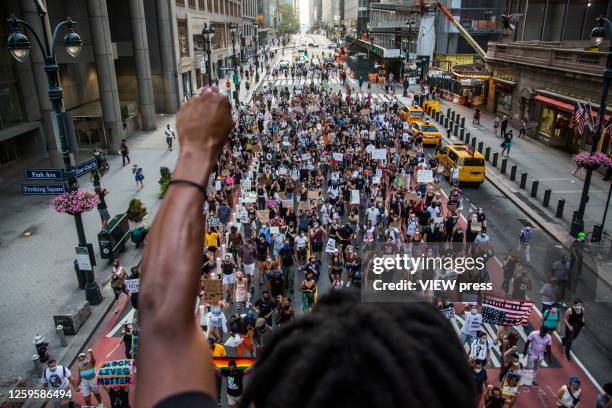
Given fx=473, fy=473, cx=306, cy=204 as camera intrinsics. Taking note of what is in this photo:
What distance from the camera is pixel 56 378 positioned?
Result: 9.95m

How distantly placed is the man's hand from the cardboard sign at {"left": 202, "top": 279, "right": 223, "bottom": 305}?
11278mm

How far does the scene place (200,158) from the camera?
173cm

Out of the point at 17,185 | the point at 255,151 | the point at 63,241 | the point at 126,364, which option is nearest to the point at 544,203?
the point at 255,151

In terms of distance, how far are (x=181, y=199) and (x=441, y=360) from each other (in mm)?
978

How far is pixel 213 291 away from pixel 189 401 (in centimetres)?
1176

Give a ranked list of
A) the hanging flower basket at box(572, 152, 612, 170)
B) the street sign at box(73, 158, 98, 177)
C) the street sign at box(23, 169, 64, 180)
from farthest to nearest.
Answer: the hanging flower basket at box(572, 152, 612, 170), the street sign at box(73, 158, 98, 177), the street sign at box(23, 169, 64, 180)

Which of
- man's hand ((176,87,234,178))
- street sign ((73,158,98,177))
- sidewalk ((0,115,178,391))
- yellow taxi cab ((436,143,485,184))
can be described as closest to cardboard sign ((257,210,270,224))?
sidewalk ((0,115,178,391))

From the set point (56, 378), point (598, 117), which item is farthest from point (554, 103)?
point (56, 378)

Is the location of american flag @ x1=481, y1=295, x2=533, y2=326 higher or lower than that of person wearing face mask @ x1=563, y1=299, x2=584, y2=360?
higher

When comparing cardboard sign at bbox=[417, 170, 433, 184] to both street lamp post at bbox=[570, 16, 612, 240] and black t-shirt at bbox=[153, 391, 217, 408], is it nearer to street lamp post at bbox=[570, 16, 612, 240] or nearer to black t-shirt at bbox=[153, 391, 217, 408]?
street lamp post at bbox=[570, 16, 612, 240]

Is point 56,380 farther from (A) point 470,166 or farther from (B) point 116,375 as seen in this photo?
(A) point 470,166

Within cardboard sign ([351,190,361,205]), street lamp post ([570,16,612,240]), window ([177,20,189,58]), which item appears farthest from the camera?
window ([177,20,189,58])

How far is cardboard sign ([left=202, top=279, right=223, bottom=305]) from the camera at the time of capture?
41.8 ft

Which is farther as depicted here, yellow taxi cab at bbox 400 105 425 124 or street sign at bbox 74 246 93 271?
yellow taxi cab at bbox 400 105 425 124
